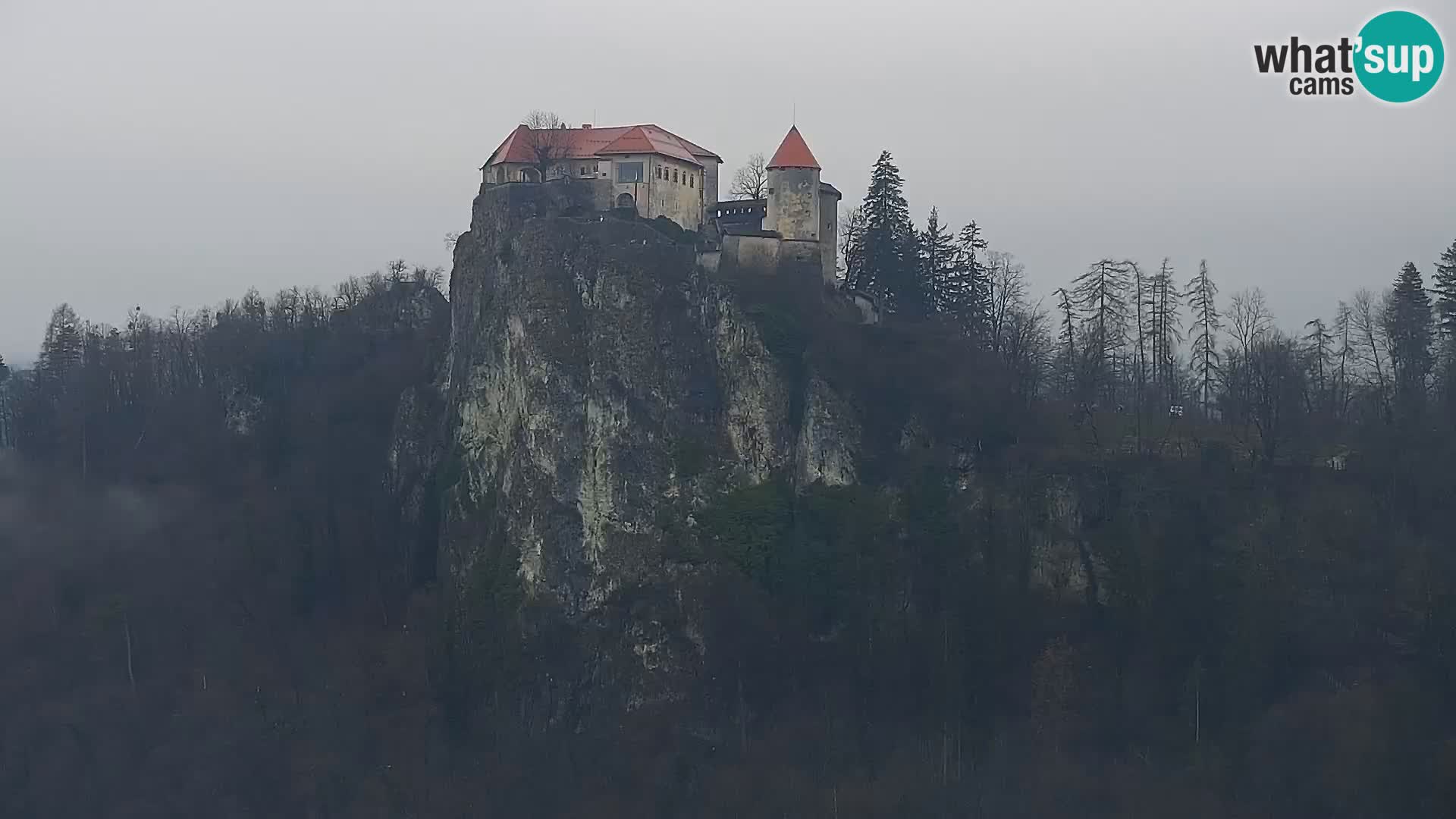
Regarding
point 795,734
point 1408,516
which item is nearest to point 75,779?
point 795,734

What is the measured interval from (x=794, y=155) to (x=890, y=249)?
477 centimetres

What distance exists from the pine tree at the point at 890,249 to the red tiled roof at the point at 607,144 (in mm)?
6661

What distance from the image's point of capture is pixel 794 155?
5531cm

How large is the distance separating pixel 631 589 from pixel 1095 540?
14795 millimetres

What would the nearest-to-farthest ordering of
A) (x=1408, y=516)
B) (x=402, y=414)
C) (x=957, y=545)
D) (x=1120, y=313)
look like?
(x=1408, y=516) → (x=957, y=545) → (x=1120, y=313) → (x=402, y=414)

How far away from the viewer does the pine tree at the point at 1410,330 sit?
52.8 m

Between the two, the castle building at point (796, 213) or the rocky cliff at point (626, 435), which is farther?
the castle building at point (796, 213)

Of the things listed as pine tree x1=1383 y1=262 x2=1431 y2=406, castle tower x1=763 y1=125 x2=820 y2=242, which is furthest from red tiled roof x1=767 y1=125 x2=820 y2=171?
pine tree x1=1383 y1=262 x2=1431 y2=406

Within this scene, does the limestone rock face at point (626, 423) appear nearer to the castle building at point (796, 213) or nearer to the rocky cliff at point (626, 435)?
the rocky cliff at point (626, 435)

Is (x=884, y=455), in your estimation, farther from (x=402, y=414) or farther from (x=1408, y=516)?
(x=402, y=414)

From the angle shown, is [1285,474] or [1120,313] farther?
[1120,313]

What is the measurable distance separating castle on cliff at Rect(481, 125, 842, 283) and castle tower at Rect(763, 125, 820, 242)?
0.03 m

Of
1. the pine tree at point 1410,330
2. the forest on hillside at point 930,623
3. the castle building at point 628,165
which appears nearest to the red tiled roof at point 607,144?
the castle building at point 628,165

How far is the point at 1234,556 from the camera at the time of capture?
157ft
